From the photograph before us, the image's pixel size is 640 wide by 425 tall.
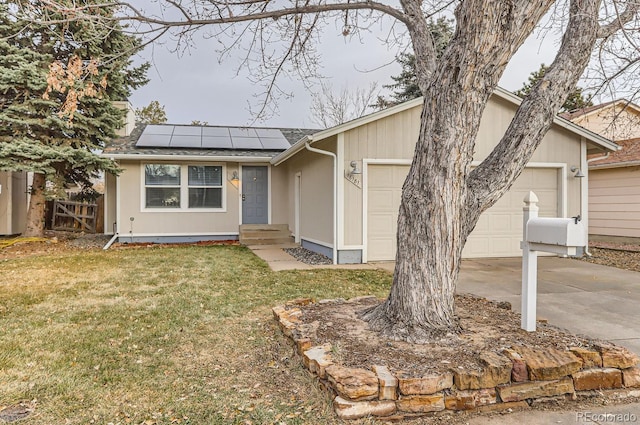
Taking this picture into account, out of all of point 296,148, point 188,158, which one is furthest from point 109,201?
point 296,148

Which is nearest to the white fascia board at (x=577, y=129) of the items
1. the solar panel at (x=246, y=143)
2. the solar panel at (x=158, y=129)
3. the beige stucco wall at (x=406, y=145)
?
the beige stucco wall at (x=406, y=145)

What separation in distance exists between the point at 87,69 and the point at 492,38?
11.8 ft

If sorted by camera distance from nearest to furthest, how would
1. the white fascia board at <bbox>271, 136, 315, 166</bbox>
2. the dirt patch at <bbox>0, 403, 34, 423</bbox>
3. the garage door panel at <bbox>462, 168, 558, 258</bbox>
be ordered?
the dirt patch at <bbox>0, 403, 34, 423</bbox>
the white fascia board at <bbox>271, 136, 315, 166</bbox>
the garage door panel at <bbox>462, 168, 558, 258</bbox>

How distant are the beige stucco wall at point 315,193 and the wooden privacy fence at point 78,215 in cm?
698

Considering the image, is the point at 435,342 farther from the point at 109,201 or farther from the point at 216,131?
the point at 109,201

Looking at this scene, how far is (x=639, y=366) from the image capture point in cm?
310

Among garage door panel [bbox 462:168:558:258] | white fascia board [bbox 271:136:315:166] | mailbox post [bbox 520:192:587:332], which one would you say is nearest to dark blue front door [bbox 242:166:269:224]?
white fascia board [bbox 271:136:315:166]

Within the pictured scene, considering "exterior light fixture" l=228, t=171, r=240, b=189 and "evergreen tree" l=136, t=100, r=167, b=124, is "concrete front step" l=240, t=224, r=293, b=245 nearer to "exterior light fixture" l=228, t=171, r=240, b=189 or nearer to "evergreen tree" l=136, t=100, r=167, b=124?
"exterior light fixture" l=228, t=171, r=240, b=189

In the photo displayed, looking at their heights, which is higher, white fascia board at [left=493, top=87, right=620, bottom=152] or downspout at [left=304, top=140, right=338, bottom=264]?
white fascia board at [left=493, top=87, right=620, bottom=152]

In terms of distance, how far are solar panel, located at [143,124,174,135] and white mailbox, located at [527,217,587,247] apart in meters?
11.5

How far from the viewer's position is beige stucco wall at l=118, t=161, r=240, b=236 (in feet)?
36.0

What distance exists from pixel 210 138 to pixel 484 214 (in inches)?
320

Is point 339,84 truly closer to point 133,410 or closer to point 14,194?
point 14,194

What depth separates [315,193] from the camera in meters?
9.41
